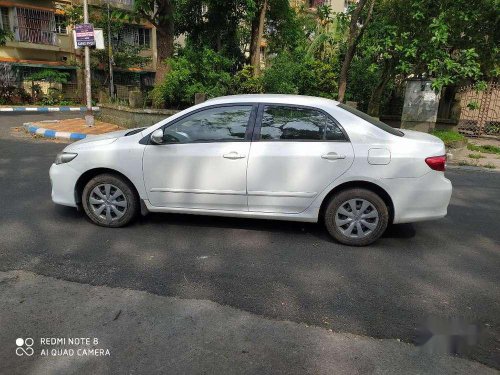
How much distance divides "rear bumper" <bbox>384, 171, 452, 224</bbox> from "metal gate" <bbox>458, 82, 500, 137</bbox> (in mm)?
9812

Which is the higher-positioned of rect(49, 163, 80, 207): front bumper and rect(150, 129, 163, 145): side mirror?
rect(150, 129, 163, 145): side mirror

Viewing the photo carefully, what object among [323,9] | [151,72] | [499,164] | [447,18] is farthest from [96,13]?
[499,164]

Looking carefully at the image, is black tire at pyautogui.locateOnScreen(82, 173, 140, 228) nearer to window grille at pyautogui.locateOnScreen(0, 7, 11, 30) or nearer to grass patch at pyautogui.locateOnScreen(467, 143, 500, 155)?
grass patch at pyautogui.locateOnScreen(467, 143, 500, 155)

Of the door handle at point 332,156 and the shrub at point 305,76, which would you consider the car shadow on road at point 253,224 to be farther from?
the shrub at point 305,76

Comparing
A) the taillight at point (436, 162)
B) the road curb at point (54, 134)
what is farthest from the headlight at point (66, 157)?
the road curb at point (54, 134)

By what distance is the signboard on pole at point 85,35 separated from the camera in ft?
37.2

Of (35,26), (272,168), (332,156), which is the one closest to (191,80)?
(272,168)

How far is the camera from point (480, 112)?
42.1 feet

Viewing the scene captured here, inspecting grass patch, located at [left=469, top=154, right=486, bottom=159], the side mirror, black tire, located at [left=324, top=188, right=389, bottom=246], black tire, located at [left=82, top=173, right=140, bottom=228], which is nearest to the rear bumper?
black tire, located at [left=324, top=188, right=389, bottom=246]

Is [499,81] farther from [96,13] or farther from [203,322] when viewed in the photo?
[96,13]

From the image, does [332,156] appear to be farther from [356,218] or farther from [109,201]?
[109,201]

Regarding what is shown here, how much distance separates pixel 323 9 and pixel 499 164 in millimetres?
6305

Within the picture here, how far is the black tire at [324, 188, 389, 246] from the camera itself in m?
4.16

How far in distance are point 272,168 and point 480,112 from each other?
11432 mm
